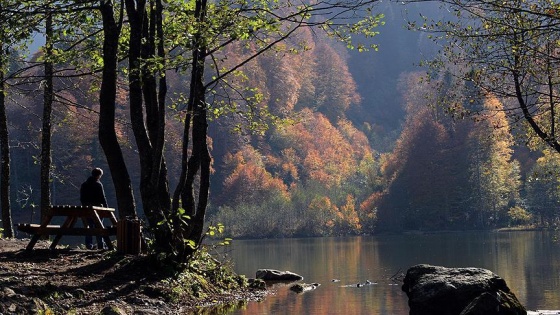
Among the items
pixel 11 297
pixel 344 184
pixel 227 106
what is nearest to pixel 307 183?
pixel 344 184

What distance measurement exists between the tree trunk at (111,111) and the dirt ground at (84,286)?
4.80 feet

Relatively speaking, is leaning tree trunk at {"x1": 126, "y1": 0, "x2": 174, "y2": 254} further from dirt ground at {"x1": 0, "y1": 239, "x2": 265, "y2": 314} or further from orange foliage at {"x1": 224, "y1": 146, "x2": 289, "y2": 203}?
orange foliage at {"x1": 224, "y1": 146, "x2": 289, "y2": 203}

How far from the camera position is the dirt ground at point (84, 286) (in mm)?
15609

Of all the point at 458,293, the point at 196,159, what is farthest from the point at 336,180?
the point at 458,293

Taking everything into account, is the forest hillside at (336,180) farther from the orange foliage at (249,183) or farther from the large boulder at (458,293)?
the large boulder at (458,293)

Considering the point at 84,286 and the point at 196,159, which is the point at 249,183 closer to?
the point at 196,159

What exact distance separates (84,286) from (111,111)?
500 centimetres

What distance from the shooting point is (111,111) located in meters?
20.9

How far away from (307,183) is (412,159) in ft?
53.2

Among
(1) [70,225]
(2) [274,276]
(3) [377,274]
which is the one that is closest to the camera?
(1) [70,225]

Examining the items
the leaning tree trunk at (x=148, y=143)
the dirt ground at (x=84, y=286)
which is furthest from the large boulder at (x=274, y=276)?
the leaning tree trunk at (x=148, y=143)

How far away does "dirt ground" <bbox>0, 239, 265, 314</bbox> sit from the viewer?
51.2 ft

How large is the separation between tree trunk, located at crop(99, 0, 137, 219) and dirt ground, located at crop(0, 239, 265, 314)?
4.80 ft

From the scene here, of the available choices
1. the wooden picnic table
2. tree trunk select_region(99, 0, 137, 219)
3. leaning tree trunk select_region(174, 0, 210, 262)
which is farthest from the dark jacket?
leaning tree trunk select_region(174, 0, 210, 262)
